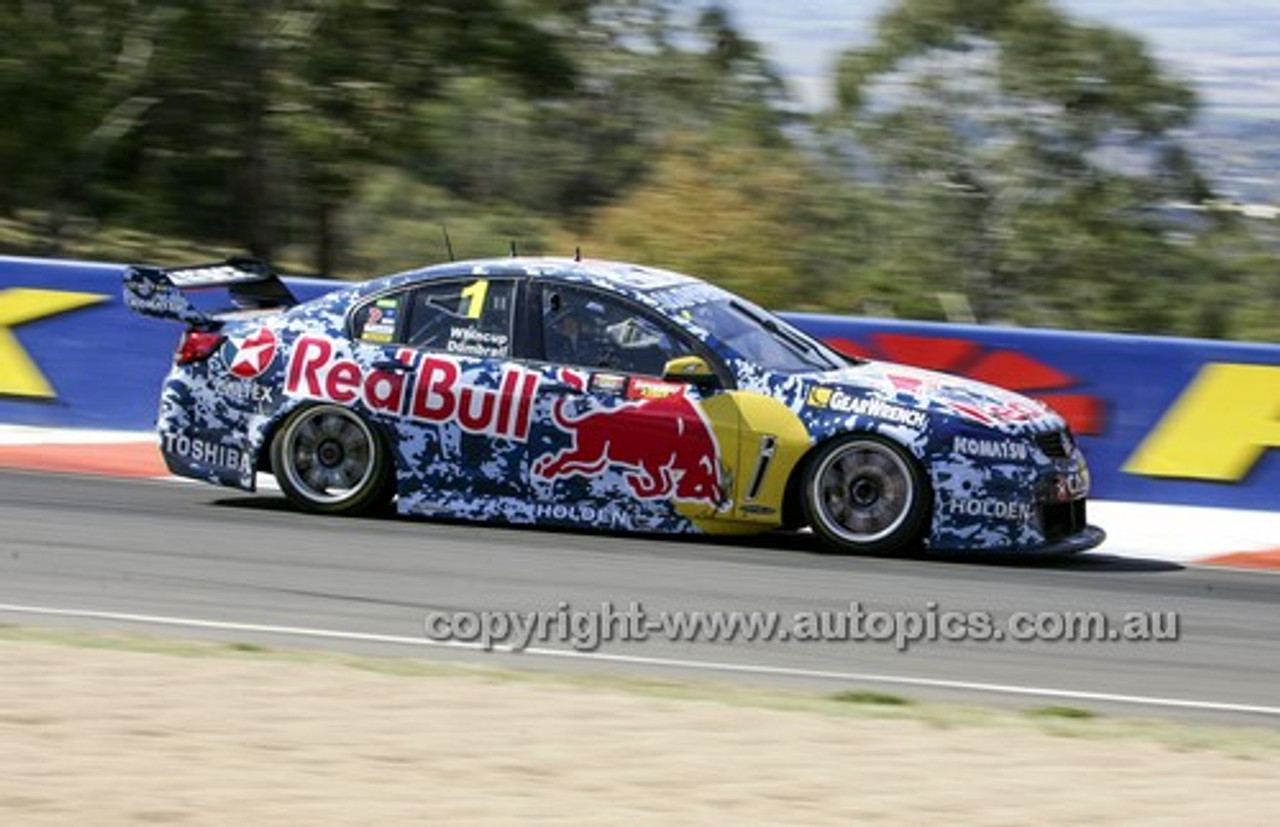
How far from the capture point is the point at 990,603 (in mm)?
10430

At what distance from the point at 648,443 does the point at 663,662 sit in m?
2.69

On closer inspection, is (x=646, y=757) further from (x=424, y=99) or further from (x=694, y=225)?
(x=424, y=99)

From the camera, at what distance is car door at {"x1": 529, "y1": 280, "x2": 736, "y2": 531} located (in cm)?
1153

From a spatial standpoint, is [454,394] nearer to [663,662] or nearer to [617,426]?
[617,426]

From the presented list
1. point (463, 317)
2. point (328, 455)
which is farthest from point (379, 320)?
point (328, 455)

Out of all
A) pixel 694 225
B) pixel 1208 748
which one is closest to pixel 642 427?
pixel 1208 748

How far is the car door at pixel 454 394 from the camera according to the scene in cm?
1184

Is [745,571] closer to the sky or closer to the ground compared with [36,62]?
closer to the ground

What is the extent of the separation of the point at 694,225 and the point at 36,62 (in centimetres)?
858

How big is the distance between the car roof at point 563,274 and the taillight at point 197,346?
0.87 metres

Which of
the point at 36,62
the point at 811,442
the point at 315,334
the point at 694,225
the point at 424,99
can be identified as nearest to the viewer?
the point at 811,442

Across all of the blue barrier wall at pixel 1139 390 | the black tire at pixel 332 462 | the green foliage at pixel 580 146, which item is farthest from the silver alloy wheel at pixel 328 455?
the green foliage at pixel 580 146

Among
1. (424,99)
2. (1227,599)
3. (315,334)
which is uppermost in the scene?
(424,99)

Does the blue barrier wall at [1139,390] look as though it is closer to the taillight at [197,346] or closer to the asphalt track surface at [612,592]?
the asphalt track surface at [612,592]
